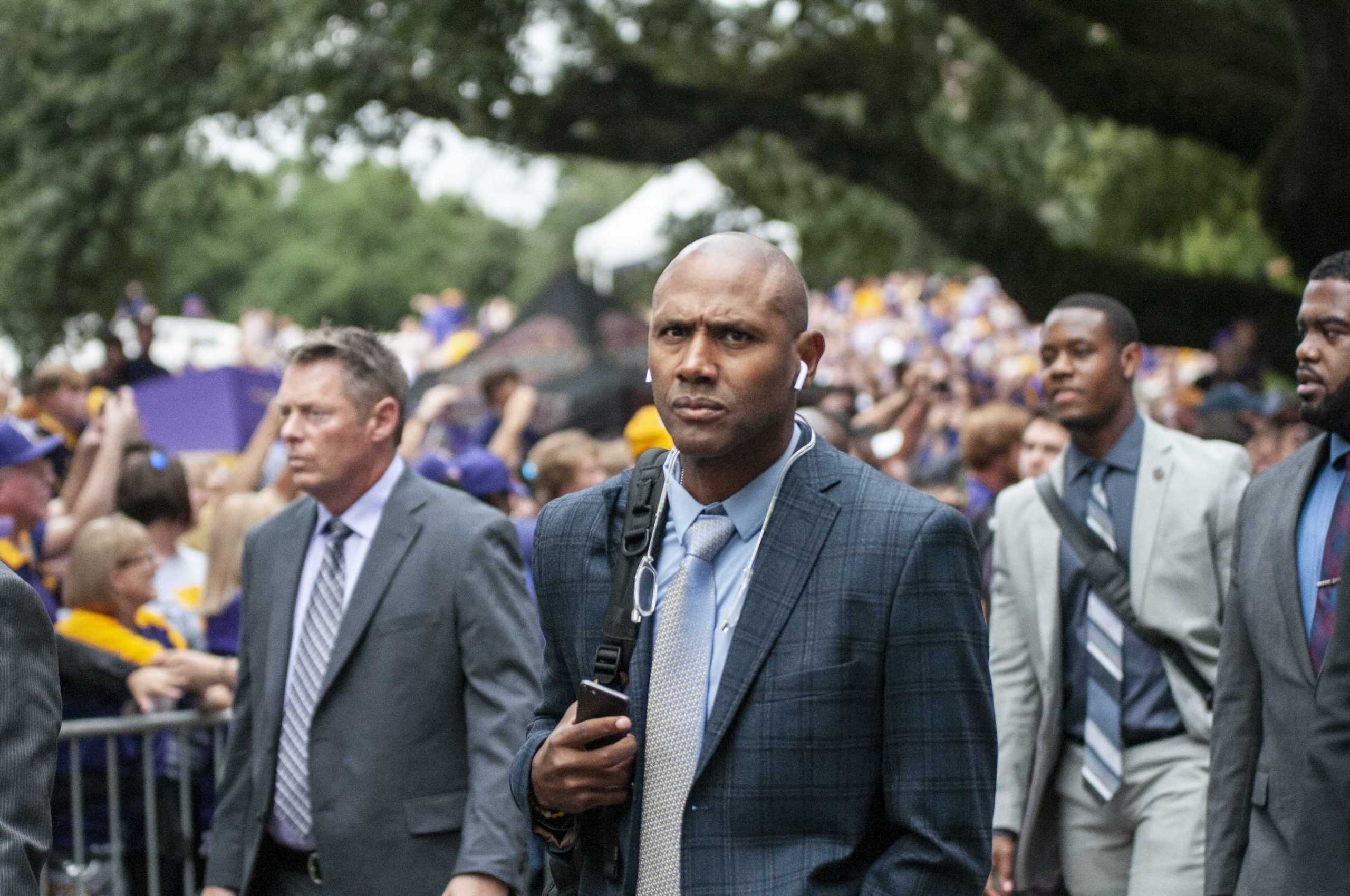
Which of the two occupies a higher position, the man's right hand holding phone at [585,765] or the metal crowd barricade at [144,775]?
the man's right hand holding phone at [585,765]

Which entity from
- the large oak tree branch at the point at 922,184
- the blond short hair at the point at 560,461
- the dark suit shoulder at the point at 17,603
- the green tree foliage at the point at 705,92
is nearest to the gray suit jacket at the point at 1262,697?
the dark suit shoulder at the point at 17,603

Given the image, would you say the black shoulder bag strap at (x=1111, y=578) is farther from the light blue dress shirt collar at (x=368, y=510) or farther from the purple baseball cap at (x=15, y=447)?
the purple baseball cap at (x=15, y=447)

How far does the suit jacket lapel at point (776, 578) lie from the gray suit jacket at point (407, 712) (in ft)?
6.06

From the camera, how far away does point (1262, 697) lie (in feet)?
14.3

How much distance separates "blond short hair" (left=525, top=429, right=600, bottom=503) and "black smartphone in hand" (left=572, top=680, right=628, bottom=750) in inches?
186

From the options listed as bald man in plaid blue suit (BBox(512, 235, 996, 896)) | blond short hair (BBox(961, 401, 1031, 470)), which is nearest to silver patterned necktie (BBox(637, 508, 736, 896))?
bald man in plaid blue suit (BBox(512, 235, 996, 896))

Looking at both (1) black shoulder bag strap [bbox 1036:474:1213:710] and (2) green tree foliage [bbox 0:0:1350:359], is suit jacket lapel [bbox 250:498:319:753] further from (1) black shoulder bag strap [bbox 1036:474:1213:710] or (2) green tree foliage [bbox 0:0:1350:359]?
(2) green tree foliage [bbox 0:0:1350:359]

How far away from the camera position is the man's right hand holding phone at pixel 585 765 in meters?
3.05

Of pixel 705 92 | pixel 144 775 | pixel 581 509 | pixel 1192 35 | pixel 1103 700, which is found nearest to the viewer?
pixel 581 509

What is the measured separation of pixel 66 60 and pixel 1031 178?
1085 centimetres

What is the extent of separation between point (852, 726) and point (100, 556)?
410cm

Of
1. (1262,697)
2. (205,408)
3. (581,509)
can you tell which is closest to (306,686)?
(581,509)

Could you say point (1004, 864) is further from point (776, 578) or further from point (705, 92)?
point (705, 92)

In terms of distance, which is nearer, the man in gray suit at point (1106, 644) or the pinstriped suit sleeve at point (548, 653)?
the pinstriped suit sleeve at point (548, 653)
